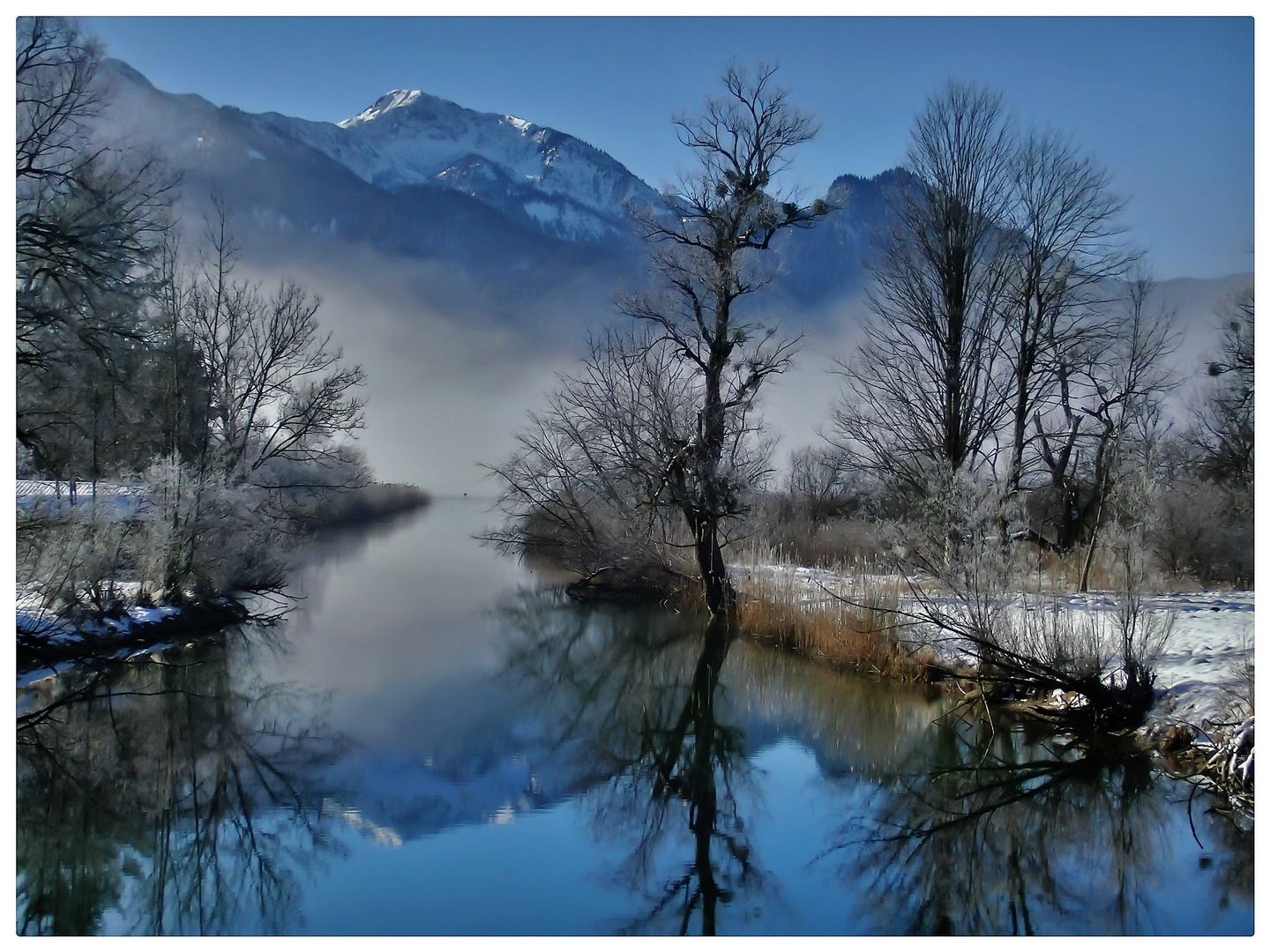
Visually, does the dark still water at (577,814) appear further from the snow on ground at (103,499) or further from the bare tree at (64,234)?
the bare tree at (64,234)

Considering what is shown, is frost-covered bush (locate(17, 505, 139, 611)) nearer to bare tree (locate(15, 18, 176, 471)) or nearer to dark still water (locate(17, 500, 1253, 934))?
bare tree (locate(15, 18, 176, 471))

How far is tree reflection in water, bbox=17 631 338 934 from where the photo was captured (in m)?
4.52

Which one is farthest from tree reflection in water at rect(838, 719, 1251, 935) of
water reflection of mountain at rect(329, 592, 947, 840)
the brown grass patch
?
the brown grass patch

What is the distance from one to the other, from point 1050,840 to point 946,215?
9.72m

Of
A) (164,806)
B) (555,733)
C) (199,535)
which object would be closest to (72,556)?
(199,535)

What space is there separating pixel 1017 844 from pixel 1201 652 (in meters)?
3.21

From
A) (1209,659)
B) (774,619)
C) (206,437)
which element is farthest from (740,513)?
(206,437)

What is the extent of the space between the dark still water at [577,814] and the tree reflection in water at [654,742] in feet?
0.10

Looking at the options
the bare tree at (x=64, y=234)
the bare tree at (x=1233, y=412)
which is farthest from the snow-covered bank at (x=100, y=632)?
the bare tree at (x=1233, y=412)

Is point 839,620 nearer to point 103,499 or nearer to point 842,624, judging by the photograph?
point 842,624

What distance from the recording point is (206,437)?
47.8 feet

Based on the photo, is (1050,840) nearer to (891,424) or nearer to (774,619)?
(774,619)

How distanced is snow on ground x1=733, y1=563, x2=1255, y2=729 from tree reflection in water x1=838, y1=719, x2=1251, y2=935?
24.1 inches

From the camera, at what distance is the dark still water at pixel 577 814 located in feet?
14.9
